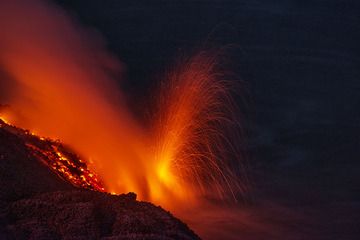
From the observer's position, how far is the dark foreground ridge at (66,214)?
13641 mm

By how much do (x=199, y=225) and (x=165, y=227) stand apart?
4.56 metres

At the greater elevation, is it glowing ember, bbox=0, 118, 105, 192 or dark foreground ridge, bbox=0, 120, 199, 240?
glowing ember, bbox=0, 118, 105, 192

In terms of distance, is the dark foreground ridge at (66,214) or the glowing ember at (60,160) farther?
the glowing ember at (60,160)

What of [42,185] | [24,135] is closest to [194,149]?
[24,135]

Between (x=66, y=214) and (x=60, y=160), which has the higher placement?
(x=60, y=160)

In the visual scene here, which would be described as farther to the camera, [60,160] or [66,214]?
[60,160]

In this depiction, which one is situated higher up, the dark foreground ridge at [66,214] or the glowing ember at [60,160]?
Answer: the glowing ember at [60,160]

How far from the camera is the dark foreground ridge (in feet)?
44.8

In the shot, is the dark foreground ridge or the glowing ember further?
the glowing ember

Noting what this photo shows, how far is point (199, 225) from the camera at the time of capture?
19.0 meters

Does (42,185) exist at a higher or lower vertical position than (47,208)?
higher

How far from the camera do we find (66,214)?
1402 centimetres

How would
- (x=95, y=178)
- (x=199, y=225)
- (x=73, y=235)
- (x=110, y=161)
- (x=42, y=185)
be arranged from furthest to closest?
(x=110, y=161) → (x=95, y=178) → (x=199, y=225) → (x=42, y=185) → (x=73, y=235)

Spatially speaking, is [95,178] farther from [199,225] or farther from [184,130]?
[184,130]
